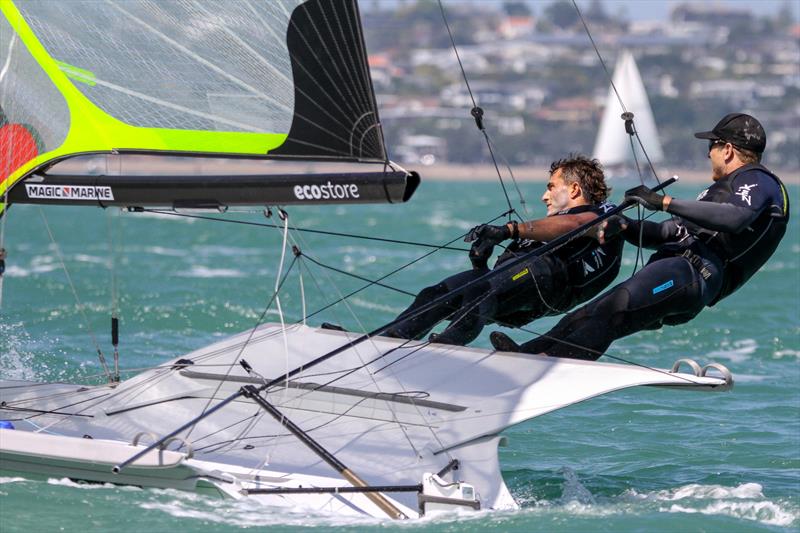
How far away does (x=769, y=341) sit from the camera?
9430 mm

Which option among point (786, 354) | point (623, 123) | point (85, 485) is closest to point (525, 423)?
point (85, 485)

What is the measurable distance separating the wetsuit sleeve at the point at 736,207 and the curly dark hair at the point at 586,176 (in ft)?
1.75

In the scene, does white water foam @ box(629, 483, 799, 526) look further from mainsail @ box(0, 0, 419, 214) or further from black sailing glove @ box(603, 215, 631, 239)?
mainsail @ box(0, 0, 419, 214)

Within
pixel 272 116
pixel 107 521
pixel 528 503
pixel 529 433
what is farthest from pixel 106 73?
pixel 529 433

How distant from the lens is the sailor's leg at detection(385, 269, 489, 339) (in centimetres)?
497

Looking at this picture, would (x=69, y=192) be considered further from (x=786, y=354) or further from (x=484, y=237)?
(x=786, y=354)

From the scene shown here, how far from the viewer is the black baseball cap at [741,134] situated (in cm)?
489

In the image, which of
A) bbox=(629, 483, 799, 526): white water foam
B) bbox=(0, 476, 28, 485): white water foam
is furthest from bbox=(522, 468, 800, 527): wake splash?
bbox=(0, 476, 28, 485): white water foam

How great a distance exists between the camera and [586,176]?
507cm

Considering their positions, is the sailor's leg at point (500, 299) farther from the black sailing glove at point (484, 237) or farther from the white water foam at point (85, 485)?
the white water foam at point (85, 485)

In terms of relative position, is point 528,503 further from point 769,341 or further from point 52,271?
A: point 52,271

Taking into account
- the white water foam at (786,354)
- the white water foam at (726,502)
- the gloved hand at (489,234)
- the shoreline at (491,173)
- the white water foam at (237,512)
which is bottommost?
the white water foam at (237,512)

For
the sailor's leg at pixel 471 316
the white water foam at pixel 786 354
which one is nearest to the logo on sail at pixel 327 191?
the sailor's leg at pixel 471 316

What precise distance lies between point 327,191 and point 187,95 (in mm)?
798
